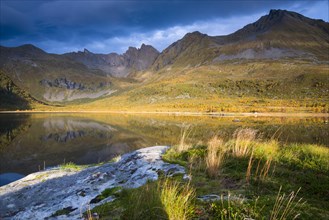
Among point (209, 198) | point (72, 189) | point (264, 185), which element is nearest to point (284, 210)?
point (209, 198)

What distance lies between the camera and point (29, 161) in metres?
21.3

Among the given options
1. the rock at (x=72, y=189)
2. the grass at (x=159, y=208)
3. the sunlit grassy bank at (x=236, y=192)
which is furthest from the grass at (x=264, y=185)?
the rock at (x=72, y=189)

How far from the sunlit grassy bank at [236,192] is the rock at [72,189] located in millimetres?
862

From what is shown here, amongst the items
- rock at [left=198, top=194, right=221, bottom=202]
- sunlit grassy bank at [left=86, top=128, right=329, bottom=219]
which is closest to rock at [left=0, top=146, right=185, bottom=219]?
sunlit grassy bank at [left=86, top=128, right=329, bottom=219]

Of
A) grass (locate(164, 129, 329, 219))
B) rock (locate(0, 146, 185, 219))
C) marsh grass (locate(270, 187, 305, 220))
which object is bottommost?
rock (locate(0, 146, 185, 219))

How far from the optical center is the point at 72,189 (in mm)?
9430

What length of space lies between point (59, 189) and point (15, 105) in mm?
203155

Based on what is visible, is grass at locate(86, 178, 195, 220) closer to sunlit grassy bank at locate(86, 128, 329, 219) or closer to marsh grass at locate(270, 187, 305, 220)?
sunlit grassy bank at locate(86, 128, 329, 219)

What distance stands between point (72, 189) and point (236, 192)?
5933 mm

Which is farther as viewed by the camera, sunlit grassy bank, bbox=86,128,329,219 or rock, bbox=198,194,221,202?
rock, bbox=198,194,221,202

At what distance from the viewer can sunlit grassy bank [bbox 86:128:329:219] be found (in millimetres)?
4652

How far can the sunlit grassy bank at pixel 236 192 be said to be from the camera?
4.65m

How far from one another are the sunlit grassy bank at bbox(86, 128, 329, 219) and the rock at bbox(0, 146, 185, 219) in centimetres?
86

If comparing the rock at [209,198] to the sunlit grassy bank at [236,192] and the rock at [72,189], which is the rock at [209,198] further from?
the rock at [72,189]
